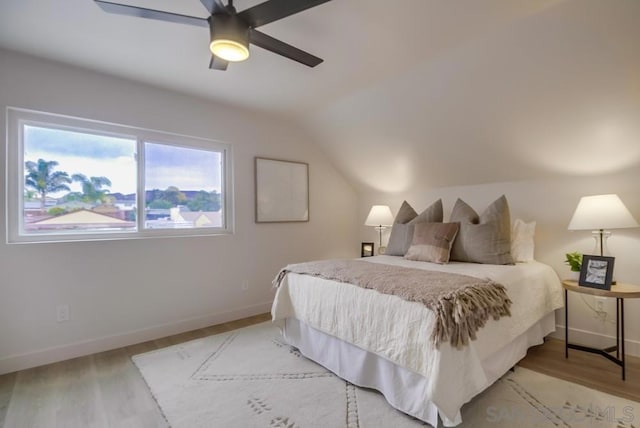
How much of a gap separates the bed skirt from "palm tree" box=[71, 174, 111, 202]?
1.98m

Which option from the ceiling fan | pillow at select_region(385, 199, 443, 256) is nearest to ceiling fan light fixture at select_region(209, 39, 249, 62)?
the ceiling fan

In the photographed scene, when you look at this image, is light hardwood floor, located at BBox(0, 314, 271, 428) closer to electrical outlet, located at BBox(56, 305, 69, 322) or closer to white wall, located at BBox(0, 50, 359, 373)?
white wall, located at BBox(0, 50, 359, 373)

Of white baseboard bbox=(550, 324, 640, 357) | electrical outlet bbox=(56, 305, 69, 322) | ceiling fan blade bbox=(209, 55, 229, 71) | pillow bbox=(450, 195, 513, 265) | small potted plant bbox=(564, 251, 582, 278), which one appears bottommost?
white baseboard bbox=(550, 324, 640, 357)

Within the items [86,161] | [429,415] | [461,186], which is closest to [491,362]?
[429,415]

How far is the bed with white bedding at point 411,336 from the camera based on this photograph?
1.62m

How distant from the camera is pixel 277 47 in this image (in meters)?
1.80

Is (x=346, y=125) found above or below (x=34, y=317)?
above

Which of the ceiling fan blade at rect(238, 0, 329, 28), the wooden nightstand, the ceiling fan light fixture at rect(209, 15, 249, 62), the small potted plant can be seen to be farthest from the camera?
the small potted plant

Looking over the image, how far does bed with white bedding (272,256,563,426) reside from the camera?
1615mm

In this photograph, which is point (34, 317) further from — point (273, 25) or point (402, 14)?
point (402, 14)

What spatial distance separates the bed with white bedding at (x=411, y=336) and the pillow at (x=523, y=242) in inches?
5.8

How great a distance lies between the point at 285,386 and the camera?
211cm

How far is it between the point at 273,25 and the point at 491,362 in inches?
100

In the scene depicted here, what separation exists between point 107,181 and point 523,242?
378 cm
